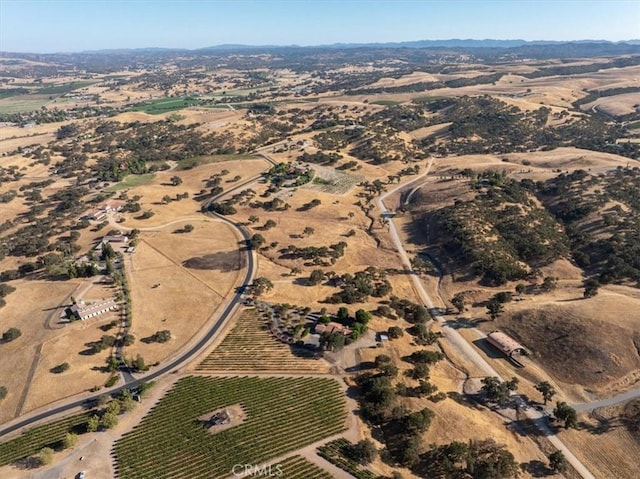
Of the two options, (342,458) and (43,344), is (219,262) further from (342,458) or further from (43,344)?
(342,458)

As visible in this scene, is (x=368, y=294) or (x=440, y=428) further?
(x=368, y=294)

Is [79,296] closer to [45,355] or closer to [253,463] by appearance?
[45,355]

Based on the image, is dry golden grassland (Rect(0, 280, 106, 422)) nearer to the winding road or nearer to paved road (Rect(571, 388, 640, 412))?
the winding road

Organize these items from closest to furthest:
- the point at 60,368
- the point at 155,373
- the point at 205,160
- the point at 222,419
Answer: the point at 222,419
the point at 155,373
the point at 60,368
the point at 205,160

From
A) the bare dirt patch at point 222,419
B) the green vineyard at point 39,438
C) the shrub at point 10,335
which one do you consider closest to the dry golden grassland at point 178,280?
the green vineyard at point 39,438

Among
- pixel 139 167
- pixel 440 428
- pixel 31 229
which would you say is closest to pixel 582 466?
pixel 440 428

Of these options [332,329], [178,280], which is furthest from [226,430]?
[178,280]
